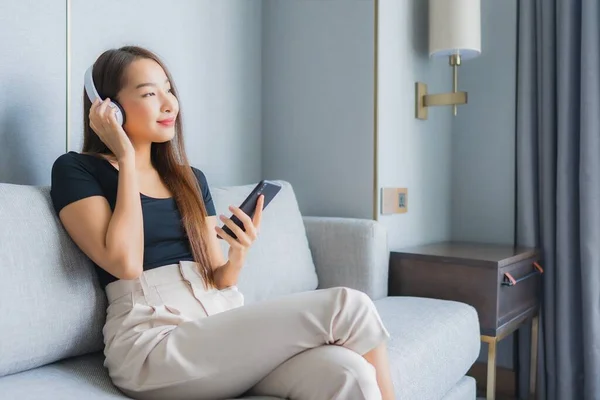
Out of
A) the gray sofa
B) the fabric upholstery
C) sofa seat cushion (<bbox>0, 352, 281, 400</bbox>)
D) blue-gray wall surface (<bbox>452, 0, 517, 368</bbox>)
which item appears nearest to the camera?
sofa seat cushion (<bbox>0, 352, 281, 400</bbox>)

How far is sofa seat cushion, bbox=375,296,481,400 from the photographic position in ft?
4.56

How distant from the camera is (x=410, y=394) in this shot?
1.37 meters

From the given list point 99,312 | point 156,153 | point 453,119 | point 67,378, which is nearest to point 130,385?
point 67,378

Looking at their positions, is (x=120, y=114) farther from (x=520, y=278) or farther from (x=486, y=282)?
(x=520, y=278)

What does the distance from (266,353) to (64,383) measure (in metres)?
0.41

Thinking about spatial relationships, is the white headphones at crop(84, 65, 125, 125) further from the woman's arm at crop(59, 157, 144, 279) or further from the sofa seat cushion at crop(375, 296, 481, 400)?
the sofa seat cushion at crop(375, 296, 481, 400)

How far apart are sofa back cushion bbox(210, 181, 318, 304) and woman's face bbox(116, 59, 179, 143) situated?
15.6 inches

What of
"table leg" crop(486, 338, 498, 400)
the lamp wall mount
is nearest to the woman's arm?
"table leg" crop(486, 338, 498, 400)

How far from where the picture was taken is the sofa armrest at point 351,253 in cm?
193

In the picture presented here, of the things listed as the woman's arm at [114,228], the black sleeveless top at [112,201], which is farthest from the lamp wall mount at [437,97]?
the woman's arm at [114,228]

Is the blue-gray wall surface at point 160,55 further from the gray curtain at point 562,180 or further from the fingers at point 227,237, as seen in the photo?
the gray curtain at point 562,180

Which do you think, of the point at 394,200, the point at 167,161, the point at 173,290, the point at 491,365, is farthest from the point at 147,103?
the point at 491,365

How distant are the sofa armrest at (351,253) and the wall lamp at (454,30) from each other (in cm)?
67

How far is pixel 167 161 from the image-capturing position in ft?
4.80
